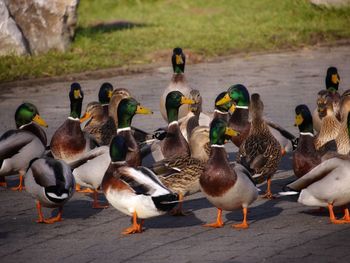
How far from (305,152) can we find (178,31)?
32.4 feet

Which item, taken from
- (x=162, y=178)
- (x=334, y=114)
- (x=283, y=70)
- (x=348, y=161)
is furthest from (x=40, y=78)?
(x=348, y=161)

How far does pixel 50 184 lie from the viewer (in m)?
7.88

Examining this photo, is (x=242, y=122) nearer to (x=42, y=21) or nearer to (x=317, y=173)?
(x=317, y=173)

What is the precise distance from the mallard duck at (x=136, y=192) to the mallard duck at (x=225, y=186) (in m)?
0.36

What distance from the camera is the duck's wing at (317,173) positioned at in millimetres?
7758

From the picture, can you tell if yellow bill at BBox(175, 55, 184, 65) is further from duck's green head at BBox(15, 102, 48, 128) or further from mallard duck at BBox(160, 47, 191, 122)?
duck's green head at BBox(15, 102, 48, 128)

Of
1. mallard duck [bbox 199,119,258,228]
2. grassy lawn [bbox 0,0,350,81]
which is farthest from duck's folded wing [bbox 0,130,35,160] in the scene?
grassy lawn [bbox 0,0,350,81]

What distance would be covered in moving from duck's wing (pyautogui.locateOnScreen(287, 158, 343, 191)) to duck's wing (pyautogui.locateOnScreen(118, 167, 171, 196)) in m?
1.13

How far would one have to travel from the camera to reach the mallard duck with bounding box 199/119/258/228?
7.65 m

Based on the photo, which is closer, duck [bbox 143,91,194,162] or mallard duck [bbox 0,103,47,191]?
duck [bbox 143,91,194,162]

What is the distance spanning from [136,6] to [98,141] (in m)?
12.9

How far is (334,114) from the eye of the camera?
33.0ft

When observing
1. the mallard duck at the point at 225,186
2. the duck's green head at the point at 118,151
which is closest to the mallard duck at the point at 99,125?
the duck's green head at the point at 118,151

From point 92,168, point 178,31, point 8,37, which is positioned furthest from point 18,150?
point 178,31
